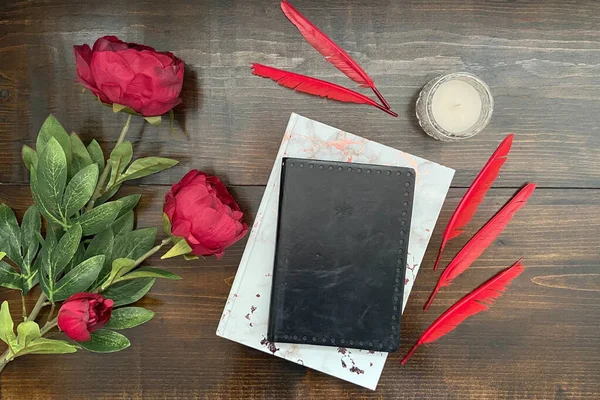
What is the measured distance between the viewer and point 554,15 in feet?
2.23

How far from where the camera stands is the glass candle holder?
2.12 feet

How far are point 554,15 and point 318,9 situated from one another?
0.28 metres

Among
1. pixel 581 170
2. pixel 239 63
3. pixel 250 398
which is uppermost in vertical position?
pixel 239 63

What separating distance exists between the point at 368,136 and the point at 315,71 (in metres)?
0.10

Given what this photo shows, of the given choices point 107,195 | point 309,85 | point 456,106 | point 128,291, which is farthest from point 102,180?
point 456,106

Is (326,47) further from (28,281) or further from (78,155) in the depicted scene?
(28,281)

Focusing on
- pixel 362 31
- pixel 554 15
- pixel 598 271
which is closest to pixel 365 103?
pixel 362 31

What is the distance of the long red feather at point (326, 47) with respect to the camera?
2.15ft

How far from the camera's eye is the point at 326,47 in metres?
0.66

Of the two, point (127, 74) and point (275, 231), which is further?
point (275, 231)

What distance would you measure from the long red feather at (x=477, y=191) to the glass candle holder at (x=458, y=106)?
5 cm

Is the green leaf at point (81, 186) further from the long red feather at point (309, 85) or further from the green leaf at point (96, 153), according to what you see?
the long red feather at point (309, 85)

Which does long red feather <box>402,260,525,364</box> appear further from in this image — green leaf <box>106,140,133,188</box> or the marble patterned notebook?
green leaf <box>106,140,133,188</box>

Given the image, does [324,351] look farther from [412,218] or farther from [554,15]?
[554,15]
